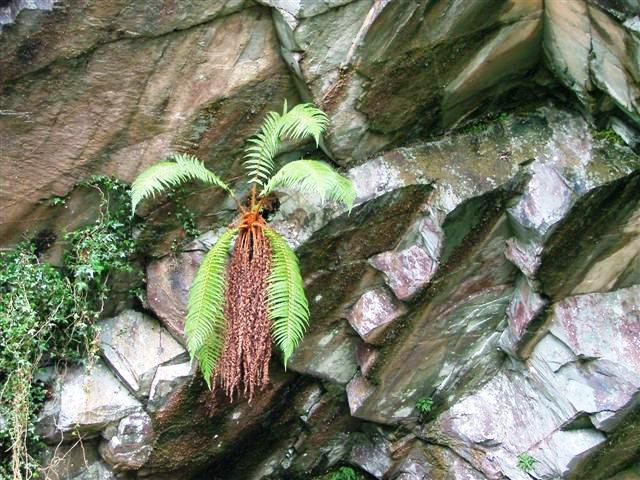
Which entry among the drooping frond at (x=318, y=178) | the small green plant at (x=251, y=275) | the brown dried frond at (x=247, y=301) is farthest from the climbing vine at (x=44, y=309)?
the drooping frond at (x=318, y=178)

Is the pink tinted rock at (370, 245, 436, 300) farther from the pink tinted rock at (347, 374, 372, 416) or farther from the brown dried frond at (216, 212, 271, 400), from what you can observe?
the brown dried frond at (216, 212, 271, 400)

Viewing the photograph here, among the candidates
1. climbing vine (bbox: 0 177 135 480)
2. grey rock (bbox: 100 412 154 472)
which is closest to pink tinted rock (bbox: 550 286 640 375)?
grey rock (bbox: 100 412 154 472)

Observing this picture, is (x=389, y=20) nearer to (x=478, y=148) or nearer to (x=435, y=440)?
(x=478, y=148)

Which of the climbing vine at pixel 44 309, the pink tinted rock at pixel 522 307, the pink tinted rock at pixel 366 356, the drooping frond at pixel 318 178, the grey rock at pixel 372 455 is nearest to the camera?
the drooping frond at pixel 318 178

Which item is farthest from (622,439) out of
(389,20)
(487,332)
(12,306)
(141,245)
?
(12,306)

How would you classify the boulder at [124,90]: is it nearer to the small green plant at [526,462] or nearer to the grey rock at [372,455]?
the grey rock at [372,455]

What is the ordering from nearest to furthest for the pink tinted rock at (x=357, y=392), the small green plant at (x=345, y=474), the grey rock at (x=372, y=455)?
the pink tinted rock at (x=357, y=392) < the grey rock at (x=372, y=455) < the small green plant at (x=345, y=474)

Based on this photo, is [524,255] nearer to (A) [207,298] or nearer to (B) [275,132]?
(B) [275,132]
